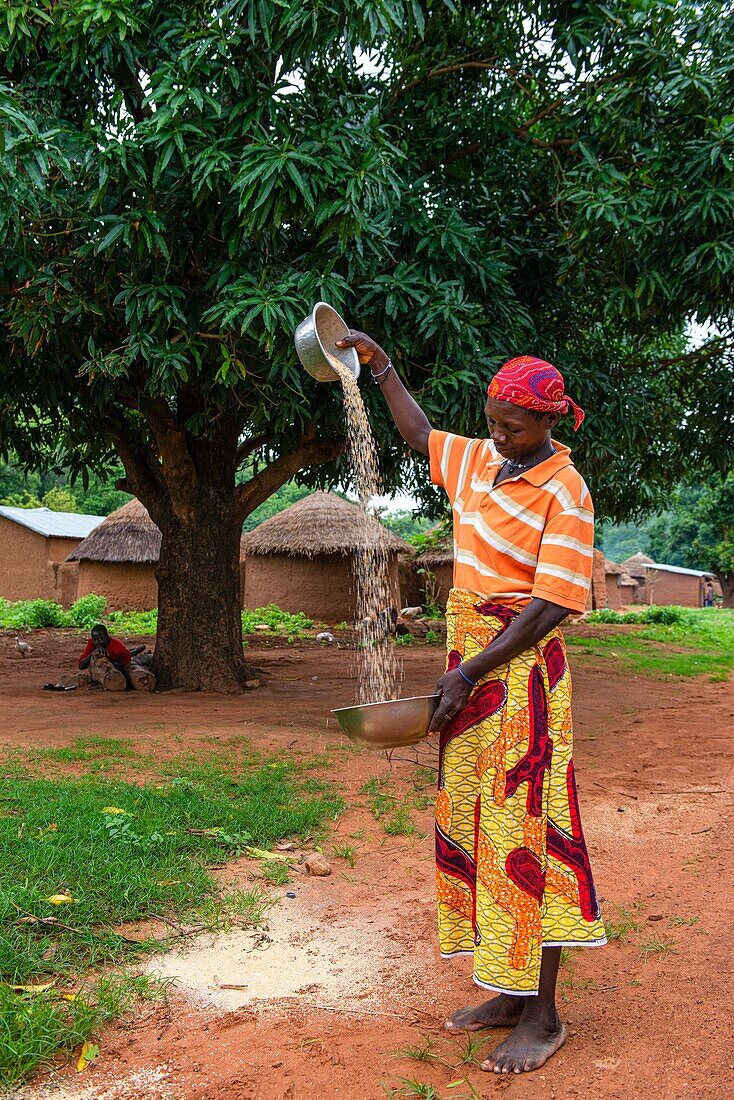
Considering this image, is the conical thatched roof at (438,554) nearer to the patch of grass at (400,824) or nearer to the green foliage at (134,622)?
the green foliage at (134,622)

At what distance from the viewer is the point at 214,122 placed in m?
5.34

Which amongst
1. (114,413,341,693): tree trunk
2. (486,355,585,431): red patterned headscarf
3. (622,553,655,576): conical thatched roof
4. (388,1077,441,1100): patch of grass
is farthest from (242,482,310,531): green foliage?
(388,1077,441,1100): patch of grass

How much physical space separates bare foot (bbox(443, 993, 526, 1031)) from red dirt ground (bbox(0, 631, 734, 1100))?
4cm

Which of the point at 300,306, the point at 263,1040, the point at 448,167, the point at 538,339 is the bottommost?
the point at 263,1040

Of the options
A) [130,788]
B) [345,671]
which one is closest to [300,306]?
[130,788]

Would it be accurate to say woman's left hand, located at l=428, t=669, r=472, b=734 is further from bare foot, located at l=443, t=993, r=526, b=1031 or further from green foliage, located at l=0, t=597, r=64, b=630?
green foliage, located at l=0, t=597, r=64, b=630

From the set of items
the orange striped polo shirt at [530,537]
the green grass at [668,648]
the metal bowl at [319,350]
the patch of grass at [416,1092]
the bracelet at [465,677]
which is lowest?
the patch of grass at [416,1092]

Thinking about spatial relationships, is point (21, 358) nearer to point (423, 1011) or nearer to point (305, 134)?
point (305, 134)

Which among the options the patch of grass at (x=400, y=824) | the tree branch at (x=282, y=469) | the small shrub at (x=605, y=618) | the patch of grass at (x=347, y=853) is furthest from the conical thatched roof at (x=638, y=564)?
the patch of grass at (x=347, y=853)

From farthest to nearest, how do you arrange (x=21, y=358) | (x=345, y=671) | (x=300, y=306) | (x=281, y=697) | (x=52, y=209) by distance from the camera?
(x=345, y=671), (x=281, y=697), (x=21, y=358), (x=52, y=209), (x=300, y=306)

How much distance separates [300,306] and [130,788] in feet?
9.13

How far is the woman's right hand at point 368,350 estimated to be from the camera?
125 inches

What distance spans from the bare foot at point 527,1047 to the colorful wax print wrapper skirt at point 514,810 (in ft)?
0.56

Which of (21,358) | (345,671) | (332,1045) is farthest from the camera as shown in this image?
(345,671)
